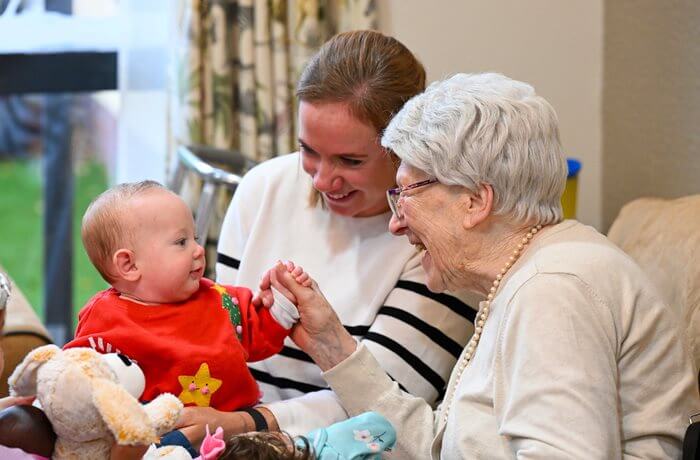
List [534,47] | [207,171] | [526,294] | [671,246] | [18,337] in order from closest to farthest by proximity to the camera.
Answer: [526,294] → [671,246] → [18,337] → [207,171] → [534,47]

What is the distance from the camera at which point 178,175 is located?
306 cm

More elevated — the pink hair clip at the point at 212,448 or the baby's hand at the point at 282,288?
the baby's hand at the point at 282,288

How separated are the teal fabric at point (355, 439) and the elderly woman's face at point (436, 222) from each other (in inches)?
11.1

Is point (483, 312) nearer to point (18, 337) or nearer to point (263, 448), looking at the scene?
point (263, 448)

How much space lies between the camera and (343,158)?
2043 millimetres

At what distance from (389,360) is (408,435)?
185 mm

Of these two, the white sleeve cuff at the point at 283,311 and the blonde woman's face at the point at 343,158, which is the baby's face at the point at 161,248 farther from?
the blonde woman's face at the point at 343,158

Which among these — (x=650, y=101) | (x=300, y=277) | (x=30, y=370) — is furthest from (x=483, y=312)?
(x=650, y=101)

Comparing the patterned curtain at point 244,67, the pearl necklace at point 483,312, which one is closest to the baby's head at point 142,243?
the pearl necklace at point 483,312

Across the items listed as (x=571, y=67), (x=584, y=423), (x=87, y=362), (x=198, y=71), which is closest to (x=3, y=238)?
(x=198, y=71)

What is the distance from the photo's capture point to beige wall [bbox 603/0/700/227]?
280 centimetres

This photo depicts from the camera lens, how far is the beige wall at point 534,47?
3316mm

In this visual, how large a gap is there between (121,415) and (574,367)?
67 cm

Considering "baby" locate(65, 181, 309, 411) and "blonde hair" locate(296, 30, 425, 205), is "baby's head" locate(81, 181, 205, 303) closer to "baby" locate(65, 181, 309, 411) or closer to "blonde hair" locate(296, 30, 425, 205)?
"baby" locate(65, 181, 309, 411)
